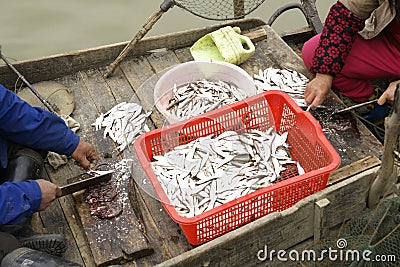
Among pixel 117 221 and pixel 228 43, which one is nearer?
pixel 117 221

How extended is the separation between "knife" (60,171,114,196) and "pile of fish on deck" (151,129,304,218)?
32 cm

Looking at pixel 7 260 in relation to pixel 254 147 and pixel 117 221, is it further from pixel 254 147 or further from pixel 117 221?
pixel 254 147

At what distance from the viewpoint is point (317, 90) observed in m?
3.74

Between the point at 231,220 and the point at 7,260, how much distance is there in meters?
1.17

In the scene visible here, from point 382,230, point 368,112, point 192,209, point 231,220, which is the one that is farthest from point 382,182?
point 368,112

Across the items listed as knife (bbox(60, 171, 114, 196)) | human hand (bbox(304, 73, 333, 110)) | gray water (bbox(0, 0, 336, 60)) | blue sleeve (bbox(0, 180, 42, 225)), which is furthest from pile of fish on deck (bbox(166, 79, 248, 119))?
gray water (bbox(0, 0, 336, 60))

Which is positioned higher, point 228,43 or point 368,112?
point 228,43

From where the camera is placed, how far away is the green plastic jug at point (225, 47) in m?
4.15

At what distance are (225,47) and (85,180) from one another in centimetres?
160

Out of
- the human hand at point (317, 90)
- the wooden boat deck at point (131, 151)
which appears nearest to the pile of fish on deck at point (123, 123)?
the wooden boat deck at point (131, 151)

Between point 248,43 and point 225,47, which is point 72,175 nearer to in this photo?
point 225,47

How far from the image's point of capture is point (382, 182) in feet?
9.00

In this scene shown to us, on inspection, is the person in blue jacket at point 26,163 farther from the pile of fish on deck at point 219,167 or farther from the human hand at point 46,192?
the pile of fish on deck at point 219,167

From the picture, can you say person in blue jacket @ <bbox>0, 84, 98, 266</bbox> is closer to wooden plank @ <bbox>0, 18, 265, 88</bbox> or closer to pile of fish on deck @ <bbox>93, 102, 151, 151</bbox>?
pile of fish on deck @ <bbox>93, 102, 151, 151</bbox>
